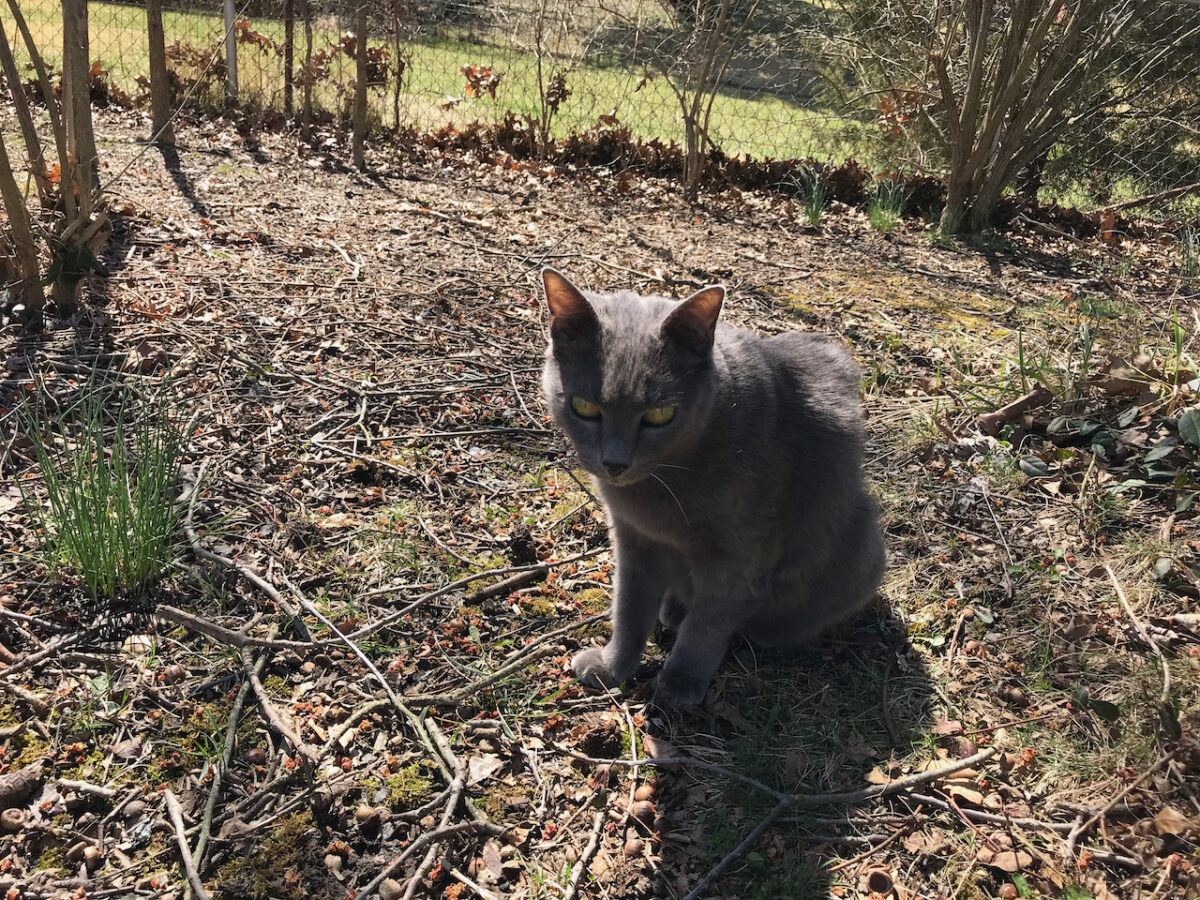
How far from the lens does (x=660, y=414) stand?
2.21m

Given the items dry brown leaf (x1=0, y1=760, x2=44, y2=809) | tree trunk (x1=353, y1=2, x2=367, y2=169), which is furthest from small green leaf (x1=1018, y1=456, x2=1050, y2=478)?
tree trunk (x1=353, y1=2, x2=367, y2=169)

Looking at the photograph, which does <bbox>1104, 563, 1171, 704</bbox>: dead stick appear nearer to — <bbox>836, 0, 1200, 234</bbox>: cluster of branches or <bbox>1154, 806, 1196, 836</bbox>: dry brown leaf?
<bbox>1154, 806, 1196, 836</bbox>: dry brown leaf

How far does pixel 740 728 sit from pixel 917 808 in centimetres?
50

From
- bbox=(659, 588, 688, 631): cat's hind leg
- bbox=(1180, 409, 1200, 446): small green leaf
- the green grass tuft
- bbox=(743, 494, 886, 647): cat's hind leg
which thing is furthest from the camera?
bbox=(1180, 409, 1200, 446): small green leaf

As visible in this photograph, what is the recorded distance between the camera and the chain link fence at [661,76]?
23.4 feet

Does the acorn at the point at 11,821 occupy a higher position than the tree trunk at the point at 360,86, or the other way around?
the tree trunk at the point at 360,86

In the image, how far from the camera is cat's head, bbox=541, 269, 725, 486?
2.20m

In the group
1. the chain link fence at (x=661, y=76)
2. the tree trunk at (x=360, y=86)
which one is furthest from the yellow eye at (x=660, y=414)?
the chain link fence at (x=661, y=76)

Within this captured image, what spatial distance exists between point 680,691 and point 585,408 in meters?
0.89

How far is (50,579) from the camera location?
2.30 meters

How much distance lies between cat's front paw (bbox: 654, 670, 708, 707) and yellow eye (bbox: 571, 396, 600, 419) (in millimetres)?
816

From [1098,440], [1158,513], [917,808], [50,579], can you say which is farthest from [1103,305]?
[50,579]

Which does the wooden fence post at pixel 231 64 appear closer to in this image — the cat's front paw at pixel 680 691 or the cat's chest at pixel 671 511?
the cat's chest at pixel 671 511

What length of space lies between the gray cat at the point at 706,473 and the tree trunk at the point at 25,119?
2695mm
